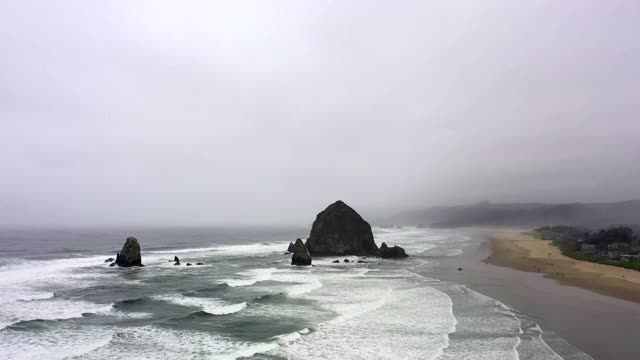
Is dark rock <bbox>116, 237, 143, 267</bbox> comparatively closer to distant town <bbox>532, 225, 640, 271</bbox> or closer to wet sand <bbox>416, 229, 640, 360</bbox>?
wet sand <bbox>416, 229, 640, 360</bbox>

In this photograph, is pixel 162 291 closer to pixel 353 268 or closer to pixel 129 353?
pixel 129 353

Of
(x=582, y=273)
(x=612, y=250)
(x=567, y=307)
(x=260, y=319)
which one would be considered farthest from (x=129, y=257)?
(x=612, y=250)

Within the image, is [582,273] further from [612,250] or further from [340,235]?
[340,235]

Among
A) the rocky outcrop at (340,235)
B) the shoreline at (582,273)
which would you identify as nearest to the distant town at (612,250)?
the shoreline at (582,273)

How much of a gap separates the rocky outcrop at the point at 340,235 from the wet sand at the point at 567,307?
75.1ft

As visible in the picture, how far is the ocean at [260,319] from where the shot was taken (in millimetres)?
20062

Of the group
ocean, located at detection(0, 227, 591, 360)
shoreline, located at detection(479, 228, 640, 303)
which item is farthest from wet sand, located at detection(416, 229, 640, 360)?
shoreline, located at detection(479, 228, 640, 303)

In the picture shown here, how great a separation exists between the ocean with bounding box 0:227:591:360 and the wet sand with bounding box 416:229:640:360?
108cm

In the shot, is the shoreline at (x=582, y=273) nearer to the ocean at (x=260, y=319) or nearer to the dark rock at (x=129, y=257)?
the ocean at (x=260, y=319)

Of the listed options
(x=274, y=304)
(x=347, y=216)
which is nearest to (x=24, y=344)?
(x=274, y=304)

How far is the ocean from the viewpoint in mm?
20062

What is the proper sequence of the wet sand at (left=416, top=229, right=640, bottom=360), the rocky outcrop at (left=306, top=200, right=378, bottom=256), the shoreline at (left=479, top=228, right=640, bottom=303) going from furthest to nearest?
1. the rocky outcrop at (left=306, top=200, right=378, bottom=256)
2. the shoreline at (left=479, top=228, right=640, bottom=303)
3. the wet sand at (left=416, top=229, right=640, bottom=360)

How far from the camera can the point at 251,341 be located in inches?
858

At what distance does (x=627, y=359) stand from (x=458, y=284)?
2239 cm
